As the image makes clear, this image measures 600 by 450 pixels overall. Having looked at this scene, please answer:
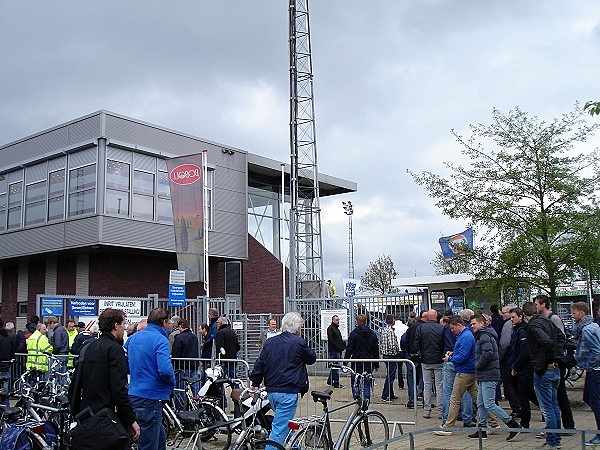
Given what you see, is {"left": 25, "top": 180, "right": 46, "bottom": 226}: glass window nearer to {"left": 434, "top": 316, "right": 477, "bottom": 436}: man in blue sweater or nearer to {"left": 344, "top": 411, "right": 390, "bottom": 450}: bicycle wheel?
{"left": 434, "top": 316, "right": 477, "bottom": 436}: man in blue sweater

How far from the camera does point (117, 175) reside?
2686cm

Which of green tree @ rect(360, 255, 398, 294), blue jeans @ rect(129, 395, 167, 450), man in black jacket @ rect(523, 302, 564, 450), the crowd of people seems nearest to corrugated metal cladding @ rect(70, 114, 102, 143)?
the crowd of people

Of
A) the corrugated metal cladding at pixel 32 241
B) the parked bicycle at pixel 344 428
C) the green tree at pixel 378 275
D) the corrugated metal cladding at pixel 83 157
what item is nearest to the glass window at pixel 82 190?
the corrugated metal cladding at pixel 83 157

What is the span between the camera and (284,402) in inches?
303

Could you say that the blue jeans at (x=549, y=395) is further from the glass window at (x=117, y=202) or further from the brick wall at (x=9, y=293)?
the brick wall at (x=9, y=293)

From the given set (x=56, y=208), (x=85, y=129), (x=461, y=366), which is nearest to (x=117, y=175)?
(x=85, y=129)

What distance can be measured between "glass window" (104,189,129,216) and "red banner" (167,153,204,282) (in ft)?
25.8

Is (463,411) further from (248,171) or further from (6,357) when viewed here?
(248,171)

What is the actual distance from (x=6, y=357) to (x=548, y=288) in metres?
11.9

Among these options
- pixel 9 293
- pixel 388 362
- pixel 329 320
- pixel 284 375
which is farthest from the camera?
pixel 9 293

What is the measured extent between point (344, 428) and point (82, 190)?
69.5ft

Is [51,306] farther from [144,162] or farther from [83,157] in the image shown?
[144,162]

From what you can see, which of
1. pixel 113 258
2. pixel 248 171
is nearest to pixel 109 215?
pixel 113 258

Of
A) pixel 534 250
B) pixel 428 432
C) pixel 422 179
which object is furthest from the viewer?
pixel 422 179
